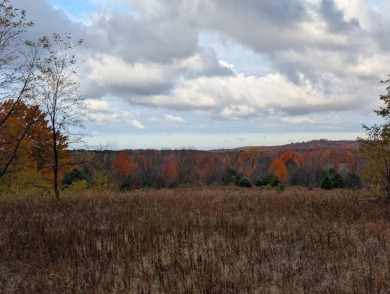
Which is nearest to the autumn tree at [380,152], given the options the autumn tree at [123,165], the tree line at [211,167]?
the tree line at [211,167]

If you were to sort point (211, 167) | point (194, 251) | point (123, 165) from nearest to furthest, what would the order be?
point (194, 251) < point (123, 165) < point (211, 167)

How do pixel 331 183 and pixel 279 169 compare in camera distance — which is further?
pixel 279 169

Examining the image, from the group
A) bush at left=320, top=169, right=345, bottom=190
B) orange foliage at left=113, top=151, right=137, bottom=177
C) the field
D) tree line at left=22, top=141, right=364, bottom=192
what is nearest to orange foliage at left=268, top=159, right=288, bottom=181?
tree line at left=22, top=141, right=364, bottom=192

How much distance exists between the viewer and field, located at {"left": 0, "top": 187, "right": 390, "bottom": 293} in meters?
5.34

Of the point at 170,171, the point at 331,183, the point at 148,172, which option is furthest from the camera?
the point at 170,171

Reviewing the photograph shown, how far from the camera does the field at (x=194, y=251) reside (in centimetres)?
534

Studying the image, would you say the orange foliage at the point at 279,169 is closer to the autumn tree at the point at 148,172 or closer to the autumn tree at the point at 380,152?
the autumn tree at the point at 148,172

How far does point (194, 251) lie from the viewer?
7.10 m

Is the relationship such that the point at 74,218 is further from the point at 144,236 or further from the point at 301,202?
the point at 301,202

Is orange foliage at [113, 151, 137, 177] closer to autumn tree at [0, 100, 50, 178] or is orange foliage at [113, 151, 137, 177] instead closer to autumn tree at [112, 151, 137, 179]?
autumn tree at [112, 151, 137, 179]

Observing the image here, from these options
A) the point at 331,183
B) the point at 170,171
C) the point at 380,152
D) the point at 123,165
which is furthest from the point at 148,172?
the point at 380,152

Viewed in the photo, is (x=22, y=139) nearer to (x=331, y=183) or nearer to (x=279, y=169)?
(x=331, y=183)

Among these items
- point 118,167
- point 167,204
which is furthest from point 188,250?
point 118,167

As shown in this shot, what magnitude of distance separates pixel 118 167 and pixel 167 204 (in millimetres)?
66092
